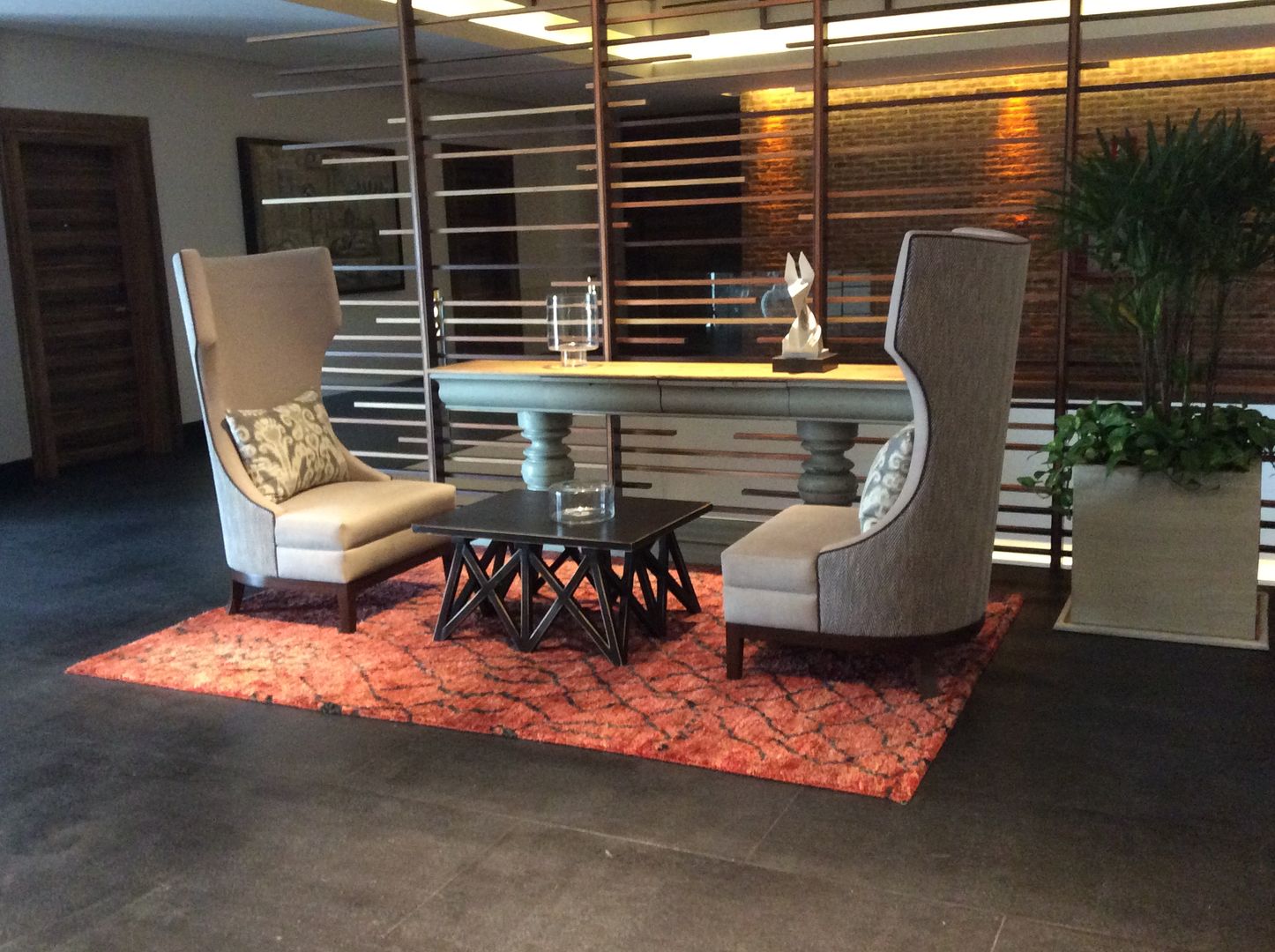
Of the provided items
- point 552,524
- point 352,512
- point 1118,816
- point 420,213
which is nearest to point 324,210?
point 420,213

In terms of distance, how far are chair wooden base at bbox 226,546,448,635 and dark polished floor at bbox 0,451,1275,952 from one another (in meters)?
0.62

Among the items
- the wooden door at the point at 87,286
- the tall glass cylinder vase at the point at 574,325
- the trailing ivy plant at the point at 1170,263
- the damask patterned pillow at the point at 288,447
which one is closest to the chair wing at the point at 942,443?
the trailing ivy plant at the point at 1170,263

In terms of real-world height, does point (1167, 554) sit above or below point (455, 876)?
above

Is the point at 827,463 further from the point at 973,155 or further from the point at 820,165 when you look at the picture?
the point at 973,155

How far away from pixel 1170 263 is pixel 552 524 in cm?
197

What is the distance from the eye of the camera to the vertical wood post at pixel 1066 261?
4055 mm

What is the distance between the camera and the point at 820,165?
4539 mm

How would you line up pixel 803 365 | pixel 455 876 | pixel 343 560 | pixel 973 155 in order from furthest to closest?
1. pixel 973 155
2. pixel 803 365
3. pixel 343 560
4. pixel 455 876

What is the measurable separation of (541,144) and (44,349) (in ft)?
16.9

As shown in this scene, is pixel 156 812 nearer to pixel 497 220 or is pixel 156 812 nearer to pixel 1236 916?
pixel 1236 916

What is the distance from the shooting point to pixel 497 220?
11.1 m

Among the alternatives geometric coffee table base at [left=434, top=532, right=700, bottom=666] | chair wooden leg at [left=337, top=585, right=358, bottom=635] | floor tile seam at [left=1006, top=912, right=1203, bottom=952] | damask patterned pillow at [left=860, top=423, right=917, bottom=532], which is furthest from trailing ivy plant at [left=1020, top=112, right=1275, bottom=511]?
chair wooden leg at [left=337, top=585, right=358, bottom=635]

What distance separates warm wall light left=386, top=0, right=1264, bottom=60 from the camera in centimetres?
683

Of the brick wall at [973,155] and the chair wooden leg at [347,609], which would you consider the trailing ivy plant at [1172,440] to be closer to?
the chair wooden leg at [347,609]
